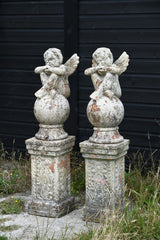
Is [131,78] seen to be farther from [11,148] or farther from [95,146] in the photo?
[11,148]

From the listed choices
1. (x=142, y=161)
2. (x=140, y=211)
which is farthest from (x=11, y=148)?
(x=140, y=211)

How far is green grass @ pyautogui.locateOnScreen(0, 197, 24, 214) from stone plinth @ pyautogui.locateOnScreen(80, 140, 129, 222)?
92 centimetres

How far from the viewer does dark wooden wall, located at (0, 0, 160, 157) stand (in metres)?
6.34

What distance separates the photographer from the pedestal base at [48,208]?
511 centimetres

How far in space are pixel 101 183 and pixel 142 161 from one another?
63.1 inches

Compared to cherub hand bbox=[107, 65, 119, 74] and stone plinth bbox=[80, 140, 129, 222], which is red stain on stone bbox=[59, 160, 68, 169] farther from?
cherub hand bbox=[107, 65, 119, 74]

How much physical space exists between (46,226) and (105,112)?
140 cm

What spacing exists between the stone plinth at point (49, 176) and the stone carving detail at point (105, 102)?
1.59ft

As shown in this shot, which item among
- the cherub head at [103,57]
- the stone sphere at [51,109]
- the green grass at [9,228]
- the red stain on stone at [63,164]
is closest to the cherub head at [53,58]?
the stone sphere at [51,109]

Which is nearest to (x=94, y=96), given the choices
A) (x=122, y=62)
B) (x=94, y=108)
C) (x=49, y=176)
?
(x=94, y=108)

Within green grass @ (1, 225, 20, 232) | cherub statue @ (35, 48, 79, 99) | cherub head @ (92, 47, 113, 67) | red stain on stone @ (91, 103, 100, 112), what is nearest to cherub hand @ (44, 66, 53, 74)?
cherub statue @ (35, 48, 79, 99)

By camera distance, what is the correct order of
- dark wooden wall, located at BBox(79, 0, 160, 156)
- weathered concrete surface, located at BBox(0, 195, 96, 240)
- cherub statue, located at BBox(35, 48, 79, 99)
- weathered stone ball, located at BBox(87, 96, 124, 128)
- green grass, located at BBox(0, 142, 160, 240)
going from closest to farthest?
green grass, located at BBox(0, 142, 160, 240)
weathered concrete surface, located at BBox(0, 195, 96, 240)
weathered stone ball, located at BBox(87, 96, 124, 128)
cherub statue, located at BBox(35, 48, 79, 99)
dark wooden wall, located at BBox(79, 0, 160, 156)

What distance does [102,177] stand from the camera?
4.88 m

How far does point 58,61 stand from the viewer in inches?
203
